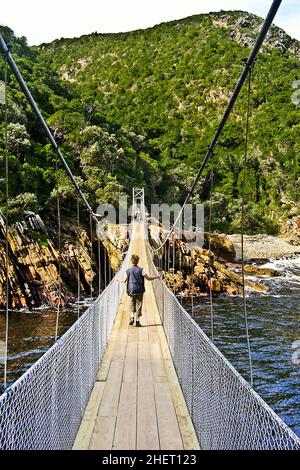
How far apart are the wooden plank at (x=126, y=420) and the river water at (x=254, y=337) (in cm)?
309

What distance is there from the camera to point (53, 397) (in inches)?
81.7

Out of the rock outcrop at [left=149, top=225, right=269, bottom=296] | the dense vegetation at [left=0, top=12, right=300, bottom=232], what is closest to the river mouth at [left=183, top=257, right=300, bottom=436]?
the rock outcrop at [left=149, top=225, right=269, bottom=296]

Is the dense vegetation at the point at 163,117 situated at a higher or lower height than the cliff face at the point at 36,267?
higher

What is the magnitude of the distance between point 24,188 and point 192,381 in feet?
41.5

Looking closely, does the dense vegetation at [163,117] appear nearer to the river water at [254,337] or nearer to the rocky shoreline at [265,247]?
the rocky shoreline at [265,247]

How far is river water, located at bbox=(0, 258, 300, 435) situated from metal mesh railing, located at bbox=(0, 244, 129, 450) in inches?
141

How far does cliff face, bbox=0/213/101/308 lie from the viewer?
1178cm

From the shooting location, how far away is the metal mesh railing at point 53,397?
156cm

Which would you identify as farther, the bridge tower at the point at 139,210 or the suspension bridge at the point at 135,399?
the bridge tower at the point at 139,210

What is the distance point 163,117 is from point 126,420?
1928 inches

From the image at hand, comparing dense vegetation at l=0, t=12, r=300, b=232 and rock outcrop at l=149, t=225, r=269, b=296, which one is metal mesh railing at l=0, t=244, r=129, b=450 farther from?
dense vegetation at l=0, t=12, r=300, b=232

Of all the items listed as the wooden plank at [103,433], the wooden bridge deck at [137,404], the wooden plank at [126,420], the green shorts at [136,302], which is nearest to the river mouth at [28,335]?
the green shorts at [136,302]

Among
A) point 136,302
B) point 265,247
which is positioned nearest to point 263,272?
point 265,247

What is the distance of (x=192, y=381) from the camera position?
9.21ft
